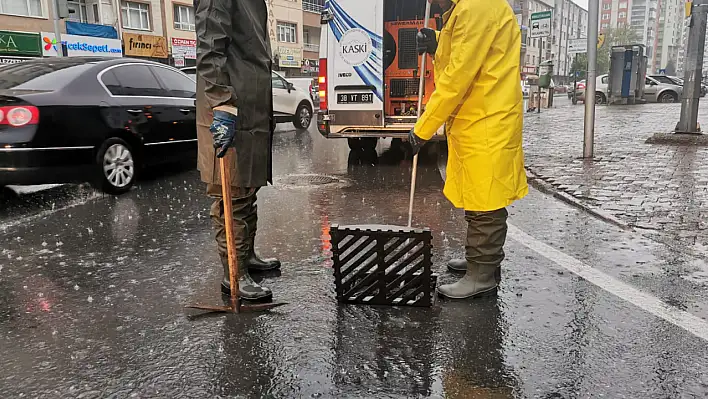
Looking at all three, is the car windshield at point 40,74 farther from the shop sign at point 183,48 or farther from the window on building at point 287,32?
the window on building at point 287,32

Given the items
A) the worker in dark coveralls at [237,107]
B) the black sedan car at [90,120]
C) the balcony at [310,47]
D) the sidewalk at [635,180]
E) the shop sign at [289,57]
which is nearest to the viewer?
the worker in dark coveralls at [237,107]

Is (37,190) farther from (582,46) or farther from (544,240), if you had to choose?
(582,46)

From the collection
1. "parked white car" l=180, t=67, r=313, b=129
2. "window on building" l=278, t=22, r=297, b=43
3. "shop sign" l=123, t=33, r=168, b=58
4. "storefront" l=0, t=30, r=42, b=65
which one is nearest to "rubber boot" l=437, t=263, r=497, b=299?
"parked white car" l=180, t=67, r=313, b=129

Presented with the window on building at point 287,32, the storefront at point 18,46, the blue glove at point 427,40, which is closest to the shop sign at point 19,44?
the storefront at point 18,46

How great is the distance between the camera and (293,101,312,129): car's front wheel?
52.2 ft

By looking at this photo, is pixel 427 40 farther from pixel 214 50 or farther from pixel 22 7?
pixel 22 7

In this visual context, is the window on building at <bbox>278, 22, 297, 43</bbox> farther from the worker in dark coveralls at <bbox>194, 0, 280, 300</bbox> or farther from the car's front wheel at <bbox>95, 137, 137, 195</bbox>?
the worker in dark coveralls at <bbox>194, 0, 280, 300</bbox>

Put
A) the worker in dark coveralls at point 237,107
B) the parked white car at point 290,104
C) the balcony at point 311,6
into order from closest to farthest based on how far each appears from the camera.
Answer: the worker in dark coveralls at point 237,107
the parked white car at point 290,104
the balcony at point 311,6

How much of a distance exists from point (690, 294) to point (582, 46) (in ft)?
78.1

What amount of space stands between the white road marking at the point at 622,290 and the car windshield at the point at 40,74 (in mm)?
4976

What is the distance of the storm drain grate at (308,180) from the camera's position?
7.46 m

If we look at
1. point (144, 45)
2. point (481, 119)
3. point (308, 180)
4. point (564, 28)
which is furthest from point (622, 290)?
point (564, 28)

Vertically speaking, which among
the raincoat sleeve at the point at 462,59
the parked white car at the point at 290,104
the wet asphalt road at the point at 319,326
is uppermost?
the raincoat sleeve at the point at 462,59

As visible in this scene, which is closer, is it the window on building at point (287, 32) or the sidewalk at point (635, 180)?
the sidewalk at point (635, 180)
